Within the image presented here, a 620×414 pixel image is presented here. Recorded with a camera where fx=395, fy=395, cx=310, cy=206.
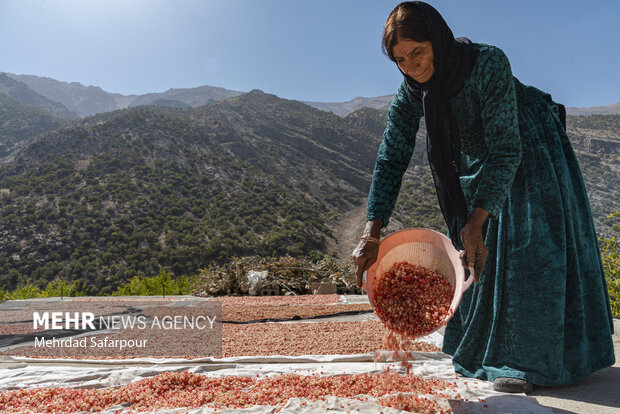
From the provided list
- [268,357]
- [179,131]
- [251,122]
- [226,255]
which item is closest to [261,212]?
[226,255]

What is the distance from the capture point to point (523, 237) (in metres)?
1.63

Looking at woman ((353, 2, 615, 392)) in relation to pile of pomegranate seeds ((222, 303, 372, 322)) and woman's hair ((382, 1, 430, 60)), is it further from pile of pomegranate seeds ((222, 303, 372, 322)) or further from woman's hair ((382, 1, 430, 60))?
pile of pomegranate seeds ((222, 303, 372, 322))

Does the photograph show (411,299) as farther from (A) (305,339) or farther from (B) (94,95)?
(B) (94,95)

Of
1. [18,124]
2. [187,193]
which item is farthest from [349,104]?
[187,193]

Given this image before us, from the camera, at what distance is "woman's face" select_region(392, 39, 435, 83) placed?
1482mm

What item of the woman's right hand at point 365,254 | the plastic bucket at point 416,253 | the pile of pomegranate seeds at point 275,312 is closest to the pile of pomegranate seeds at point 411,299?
the plastic bucket at point 416,253

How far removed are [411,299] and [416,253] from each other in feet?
1.01

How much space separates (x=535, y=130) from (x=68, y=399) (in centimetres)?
234

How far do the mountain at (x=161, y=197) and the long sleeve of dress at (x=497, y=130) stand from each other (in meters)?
15.0

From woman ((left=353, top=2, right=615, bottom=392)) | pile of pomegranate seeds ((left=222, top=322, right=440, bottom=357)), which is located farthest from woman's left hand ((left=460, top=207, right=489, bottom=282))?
pile of pomegranate seeds ((left=222, top=322, right=440, bottom=357))

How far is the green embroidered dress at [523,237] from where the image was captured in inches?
60.0

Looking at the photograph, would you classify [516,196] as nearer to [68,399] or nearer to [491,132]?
[491,132]

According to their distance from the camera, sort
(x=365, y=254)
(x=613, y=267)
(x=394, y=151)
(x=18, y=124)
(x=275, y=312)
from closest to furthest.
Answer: (x=365, y=254) < (x=394, y=151) < (x=613, y=267) < (x=275, y=312) < (x=18, y=124)

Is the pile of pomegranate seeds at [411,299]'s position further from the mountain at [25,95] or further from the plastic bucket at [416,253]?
the mountain at [25,95]
